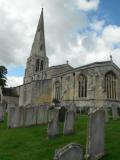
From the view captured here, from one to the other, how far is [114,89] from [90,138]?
30.3 m

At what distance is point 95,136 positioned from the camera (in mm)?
8117

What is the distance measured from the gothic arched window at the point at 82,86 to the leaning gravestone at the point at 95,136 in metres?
29.0

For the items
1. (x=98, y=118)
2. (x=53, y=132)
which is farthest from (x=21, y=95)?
(x=98, y=118)

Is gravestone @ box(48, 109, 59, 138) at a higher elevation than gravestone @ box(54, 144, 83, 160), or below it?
higher

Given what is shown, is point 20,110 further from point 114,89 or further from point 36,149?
point 114,89

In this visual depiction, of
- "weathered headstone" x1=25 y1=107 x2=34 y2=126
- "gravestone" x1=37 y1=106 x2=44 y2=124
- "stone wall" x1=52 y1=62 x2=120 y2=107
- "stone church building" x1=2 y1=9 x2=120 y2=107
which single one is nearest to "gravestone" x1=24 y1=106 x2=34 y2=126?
"weathered headstone" x1=25 y1=107 x2=34 y2=126

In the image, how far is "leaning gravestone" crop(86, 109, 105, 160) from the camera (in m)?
7.80

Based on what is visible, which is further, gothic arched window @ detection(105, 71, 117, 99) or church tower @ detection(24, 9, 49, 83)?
church tower @ detection(24, 9, 49, 83)

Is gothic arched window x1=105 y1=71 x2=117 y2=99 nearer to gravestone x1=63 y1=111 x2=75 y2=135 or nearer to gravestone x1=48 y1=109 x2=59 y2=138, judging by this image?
gravestone x1=63 y1=111 x2=75 y2=135

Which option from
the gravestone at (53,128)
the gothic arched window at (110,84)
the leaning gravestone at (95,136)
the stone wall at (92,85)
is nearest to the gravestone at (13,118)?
the gravestone at (53,128)

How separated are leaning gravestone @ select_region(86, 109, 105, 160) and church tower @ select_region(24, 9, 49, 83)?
53.6 m

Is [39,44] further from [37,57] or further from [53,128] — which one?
[53,128]

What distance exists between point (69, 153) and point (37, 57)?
56906mm

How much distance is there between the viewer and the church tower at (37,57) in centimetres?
6269
